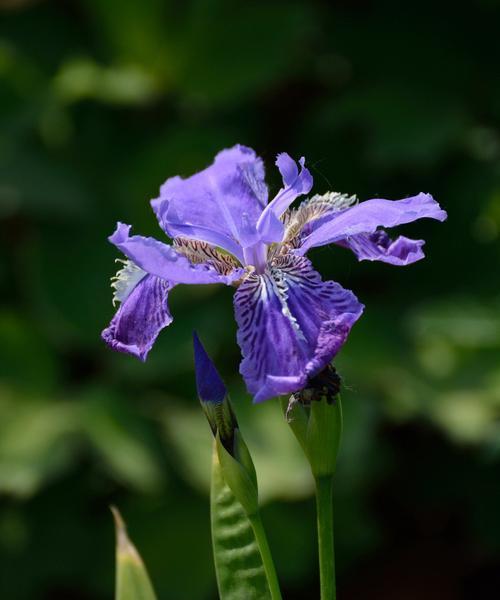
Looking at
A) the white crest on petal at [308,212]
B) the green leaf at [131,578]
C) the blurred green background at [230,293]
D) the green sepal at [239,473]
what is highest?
the blurred green background at [230,293]

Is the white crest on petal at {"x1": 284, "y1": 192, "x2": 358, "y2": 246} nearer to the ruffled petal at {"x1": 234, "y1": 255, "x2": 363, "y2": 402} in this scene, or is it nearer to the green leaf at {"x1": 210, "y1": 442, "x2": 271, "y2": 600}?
the ruffled petal at {"x1": 234, "y1": 255, "x2": 363, "y2": 402}

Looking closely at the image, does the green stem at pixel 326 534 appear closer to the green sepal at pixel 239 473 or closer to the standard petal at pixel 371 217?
the green sepal at pixel 239 473

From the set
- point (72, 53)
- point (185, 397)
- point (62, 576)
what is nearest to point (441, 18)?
point (72, 53)

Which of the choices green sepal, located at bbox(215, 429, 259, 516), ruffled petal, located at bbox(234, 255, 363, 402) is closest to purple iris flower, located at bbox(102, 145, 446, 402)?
ruffled petal, located at bbox(234, 255, 363, 402)

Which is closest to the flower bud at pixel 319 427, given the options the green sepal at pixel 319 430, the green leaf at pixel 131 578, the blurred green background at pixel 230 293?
the green sepal at pixel 319 430

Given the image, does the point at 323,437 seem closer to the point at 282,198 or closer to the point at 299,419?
the point at 299,419
